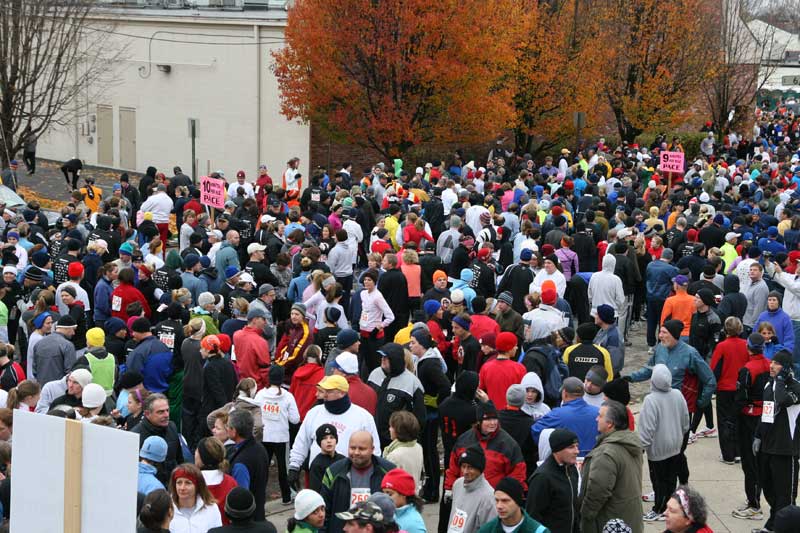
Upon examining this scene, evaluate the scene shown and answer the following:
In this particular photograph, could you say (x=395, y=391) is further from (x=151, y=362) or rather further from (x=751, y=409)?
(x=751, y=409)

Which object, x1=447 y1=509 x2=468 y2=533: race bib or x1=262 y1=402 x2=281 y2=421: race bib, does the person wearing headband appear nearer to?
x1=447 y1=509 x2=468 y2=533: race bib

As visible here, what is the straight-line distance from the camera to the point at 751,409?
Result: 435 inches

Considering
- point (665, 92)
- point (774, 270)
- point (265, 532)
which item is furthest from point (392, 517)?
point (665, 92)

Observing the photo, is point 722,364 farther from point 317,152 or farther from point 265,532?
point 317,152

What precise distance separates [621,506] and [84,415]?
4.50 metres

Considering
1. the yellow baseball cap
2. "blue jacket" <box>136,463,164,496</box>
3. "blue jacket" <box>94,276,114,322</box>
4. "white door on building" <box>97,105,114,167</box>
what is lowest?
"white door on building" <box>97,105,114,167</box>

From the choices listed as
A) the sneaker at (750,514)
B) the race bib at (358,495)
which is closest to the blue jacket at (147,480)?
the race bib at (358,495)

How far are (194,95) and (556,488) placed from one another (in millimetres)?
28676

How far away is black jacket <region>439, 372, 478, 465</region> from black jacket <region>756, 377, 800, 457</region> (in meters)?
2.75

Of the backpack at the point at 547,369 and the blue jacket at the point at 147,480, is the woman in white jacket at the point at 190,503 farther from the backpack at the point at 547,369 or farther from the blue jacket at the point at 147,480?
the backpack at the point at 547,369

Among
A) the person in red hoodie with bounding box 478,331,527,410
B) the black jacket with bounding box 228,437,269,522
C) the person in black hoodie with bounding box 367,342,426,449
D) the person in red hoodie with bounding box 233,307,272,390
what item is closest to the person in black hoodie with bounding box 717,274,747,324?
the person in red hoodie with bounding box 478,331,527,410

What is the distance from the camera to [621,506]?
8656mm

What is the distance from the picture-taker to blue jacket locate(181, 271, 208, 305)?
14428 mm

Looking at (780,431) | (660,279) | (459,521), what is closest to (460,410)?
(459,521)
